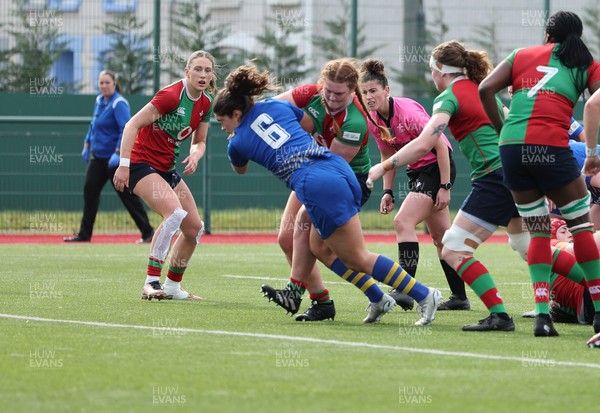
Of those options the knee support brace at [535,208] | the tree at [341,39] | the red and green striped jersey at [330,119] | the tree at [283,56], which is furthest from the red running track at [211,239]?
the knee support brace at [535,208]

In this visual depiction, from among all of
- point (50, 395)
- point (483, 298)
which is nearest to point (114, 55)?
point (483, 298)

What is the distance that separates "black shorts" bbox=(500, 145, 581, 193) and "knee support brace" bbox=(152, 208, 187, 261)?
11.4 ft

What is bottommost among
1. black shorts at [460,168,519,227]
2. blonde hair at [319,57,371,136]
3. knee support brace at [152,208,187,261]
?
knee support brace at [152,208,187,261]

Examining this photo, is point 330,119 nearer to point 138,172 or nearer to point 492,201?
point 492,201

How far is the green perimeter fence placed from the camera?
18.8 m

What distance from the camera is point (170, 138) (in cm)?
1016

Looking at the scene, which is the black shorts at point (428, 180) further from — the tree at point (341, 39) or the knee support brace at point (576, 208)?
the tree at point (341, 39)

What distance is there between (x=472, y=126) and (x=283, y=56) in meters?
14.2

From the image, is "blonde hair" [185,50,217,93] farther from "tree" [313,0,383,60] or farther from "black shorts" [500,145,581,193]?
"tree" [313,0,383,60]

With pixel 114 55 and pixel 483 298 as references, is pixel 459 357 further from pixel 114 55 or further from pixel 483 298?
pixel 114 55

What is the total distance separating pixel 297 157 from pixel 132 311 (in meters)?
1.98

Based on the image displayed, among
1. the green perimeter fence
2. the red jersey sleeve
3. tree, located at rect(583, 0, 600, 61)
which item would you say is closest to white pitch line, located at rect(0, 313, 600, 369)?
the red jersey sleeve

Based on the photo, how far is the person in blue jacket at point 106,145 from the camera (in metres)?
16.0

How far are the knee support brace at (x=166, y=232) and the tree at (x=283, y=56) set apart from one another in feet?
38.7
